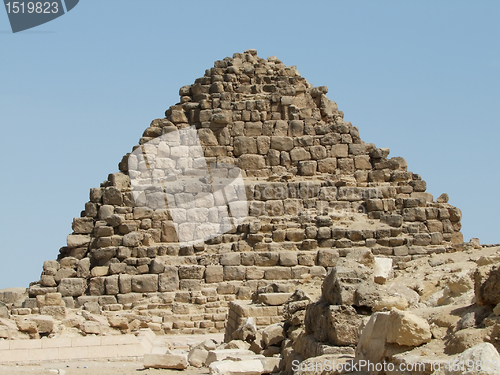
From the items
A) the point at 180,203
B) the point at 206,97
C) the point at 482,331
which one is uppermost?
the point at 206,97

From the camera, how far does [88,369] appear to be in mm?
9594

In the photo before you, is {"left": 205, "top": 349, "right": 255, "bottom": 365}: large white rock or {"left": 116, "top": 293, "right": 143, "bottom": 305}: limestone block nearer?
{"left": 205, "top": 349, "right": 255, "bottom": 365}: large white rock

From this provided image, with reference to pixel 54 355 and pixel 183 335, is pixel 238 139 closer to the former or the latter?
pixel 183 335

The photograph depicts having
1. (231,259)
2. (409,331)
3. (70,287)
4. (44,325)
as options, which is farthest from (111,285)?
(409,331)

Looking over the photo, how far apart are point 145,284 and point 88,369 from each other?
422cm

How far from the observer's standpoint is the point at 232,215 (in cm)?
1495

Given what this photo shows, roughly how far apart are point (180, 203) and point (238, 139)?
2.14m

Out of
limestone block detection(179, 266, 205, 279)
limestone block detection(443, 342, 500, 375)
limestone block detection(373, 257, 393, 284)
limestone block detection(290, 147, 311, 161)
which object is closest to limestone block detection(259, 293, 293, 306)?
limestone block detection(373, 257, 393, 284)

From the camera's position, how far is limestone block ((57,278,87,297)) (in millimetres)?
13703

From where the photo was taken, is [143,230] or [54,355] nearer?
[54,355]

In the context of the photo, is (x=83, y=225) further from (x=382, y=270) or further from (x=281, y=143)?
(x=382, y=270)

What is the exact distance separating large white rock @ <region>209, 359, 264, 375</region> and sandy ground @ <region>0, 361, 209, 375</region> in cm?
125

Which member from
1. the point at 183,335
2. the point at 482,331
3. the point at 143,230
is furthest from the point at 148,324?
the point at 482,331

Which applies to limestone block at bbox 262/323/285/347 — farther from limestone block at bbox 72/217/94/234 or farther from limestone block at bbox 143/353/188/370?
limestone block at bbox 72/217/94/234
